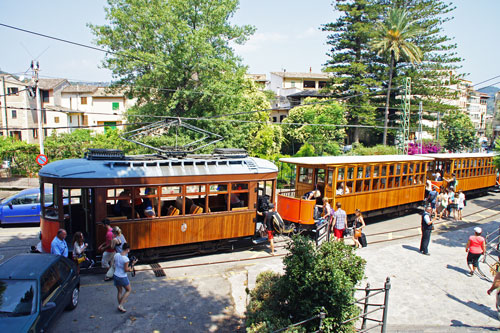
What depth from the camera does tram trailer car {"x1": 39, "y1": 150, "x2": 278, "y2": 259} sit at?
9820mm

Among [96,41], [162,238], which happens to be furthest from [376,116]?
[162,238]

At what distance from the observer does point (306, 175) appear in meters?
14.8

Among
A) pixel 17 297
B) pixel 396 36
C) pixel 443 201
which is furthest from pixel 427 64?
pixel 17 297

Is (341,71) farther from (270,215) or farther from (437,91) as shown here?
(270,215)

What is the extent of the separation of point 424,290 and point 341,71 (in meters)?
32.4

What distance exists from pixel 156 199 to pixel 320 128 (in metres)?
28.3

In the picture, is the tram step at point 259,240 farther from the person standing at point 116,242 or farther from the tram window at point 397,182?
the tram window at point 397,182

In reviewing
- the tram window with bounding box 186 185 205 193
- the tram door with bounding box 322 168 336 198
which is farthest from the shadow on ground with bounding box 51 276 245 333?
the tram door with bounding box 322 168 336 198

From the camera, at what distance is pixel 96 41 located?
2441cm

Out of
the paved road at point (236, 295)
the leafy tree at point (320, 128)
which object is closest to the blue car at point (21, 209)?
the paved road at point (236, 295)

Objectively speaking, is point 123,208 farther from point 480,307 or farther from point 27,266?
point 480,307

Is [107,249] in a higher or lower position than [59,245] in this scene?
lower

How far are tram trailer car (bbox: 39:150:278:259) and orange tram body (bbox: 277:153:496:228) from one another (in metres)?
1.98

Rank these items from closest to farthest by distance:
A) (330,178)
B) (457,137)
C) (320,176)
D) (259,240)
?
1. (259,240)
2. (330,178)
3. (320,176)
4. (457,137)
